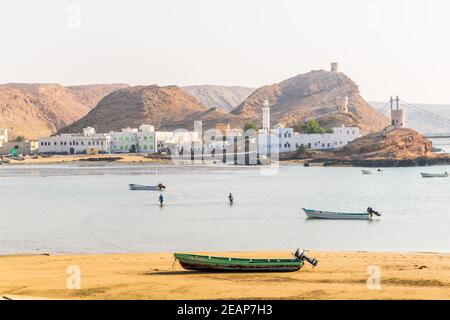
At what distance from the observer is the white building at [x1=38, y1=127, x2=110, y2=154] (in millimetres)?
170000

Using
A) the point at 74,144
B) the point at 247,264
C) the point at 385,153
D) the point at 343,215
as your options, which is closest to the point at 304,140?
the point at 385,153

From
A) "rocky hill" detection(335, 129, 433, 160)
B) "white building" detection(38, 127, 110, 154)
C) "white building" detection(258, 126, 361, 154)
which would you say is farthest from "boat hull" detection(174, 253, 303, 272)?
"white building" detection(38, 127, 110, 154)

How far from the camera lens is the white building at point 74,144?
170000 millimetres

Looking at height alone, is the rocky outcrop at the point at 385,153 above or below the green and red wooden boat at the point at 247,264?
above

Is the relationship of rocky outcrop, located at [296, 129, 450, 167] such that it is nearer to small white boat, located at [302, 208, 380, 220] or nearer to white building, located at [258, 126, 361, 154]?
white building, located at [258, 126, 361, 154]

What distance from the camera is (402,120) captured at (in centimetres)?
15862

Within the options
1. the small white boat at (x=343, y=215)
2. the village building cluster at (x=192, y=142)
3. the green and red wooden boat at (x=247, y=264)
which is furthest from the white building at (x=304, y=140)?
the green and red wooden boat at (x=247, y=264)

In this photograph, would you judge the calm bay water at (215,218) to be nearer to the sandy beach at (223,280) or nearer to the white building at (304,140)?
the sandy beach at (223,280)

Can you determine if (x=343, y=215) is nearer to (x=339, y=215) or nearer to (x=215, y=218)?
(x=339, y=215)

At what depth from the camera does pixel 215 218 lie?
48438 millimetres

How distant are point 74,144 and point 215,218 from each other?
426ft

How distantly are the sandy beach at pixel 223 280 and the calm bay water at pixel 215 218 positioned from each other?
6327 mm
